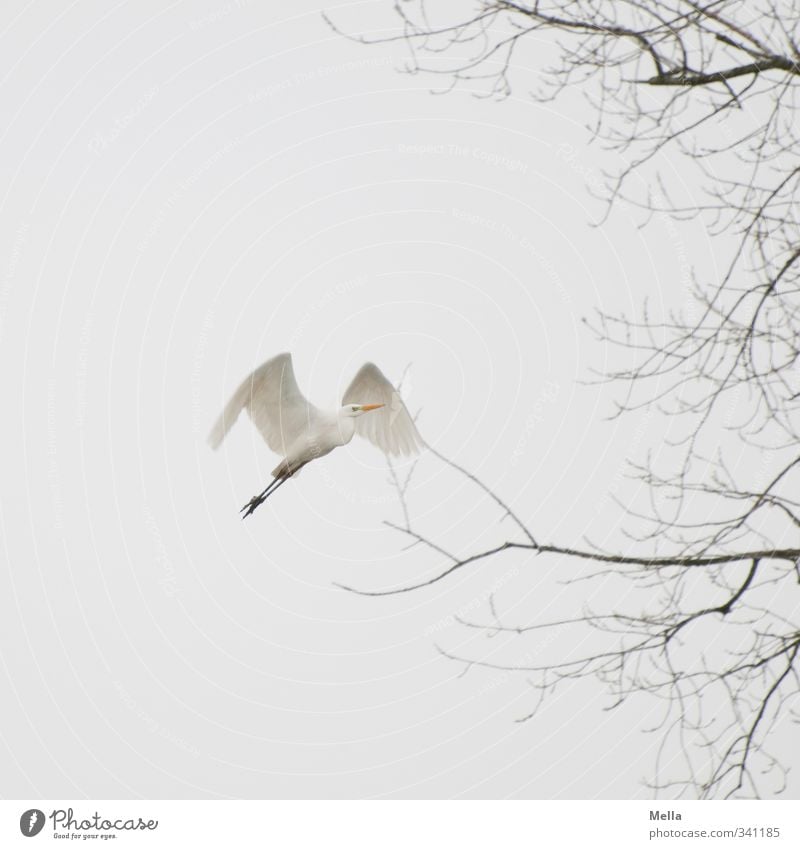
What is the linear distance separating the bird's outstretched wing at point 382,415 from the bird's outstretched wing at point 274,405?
167 mm

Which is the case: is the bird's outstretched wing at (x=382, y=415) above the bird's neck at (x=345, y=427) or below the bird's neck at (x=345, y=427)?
above

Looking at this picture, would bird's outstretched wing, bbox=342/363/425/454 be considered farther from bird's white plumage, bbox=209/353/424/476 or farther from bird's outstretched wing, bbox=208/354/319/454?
bird's outstretched wing, bbox=208/354/319/454

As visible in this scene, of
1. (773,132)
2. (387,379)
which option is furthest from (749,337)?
(387,379)

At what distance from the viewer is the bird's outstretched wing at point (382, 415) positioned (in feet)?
11.9

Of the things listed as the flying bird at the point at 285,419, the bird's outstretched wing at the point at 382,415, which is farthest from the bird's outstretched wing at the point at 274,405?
the bird's outstretched wing at the point at 382,415

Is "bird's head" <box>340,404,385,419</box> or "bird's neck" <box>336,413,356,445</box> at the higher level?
"bird's head" <box>340,404,385,419</box>

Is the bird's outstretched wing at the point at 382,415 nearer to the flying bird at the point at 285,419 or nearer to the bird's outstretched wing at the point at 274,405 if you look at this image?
the flying bird at the point at 285,419

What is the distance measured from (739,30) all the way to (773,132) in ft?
0.76

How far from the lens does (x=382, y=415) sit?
3.65 metres

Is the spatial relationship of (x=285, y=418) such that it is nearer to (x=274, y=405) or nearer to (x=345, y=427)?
(x=274, y=405)

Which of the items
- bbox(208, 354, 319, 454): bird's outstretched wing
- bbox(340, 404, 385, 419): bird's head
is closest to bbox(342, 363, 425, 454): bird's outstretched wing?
bbox(340, 404, 385, 419): bird's head

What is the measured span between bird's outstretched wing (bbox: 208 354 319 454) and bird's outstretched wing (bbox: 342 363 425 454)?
0.17m

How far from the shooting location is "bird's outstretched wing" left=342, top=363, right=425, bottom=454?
11.9 feet
